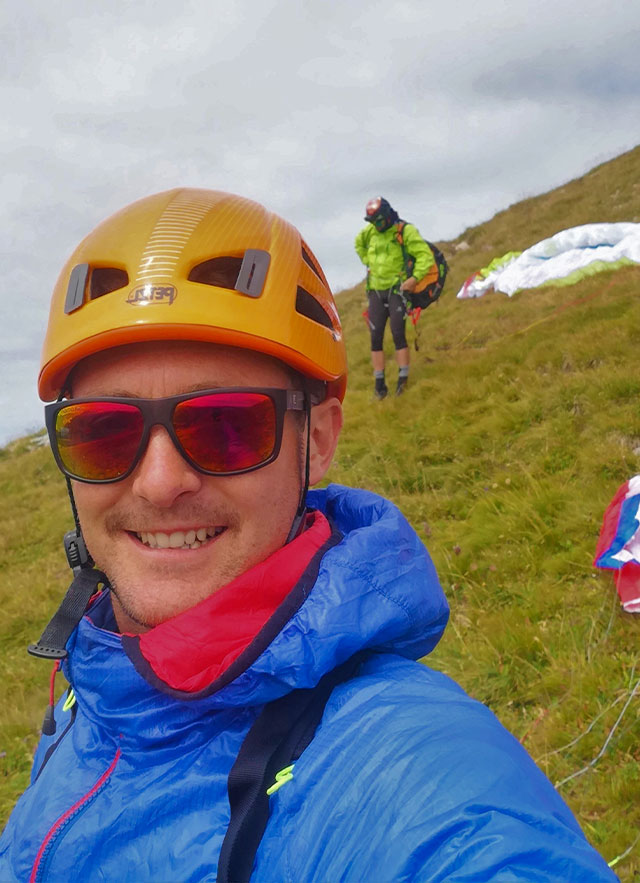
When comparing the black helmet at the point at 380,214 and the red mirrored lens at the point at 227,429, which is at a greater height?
the black helmet at the point at 380,214

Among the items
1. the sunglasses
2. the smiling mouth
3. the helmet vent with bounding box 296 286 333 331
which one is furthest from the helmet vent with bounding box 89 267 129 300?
the smiling mouth

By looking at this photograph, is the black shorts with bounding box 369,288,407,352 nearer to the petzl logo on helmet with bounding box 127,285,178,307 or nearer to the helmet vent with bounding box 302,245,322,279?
the helmet vent with bounding box 302,245,322,279

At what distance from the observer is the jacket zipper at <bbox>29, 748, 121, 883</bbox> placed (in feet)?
5.08

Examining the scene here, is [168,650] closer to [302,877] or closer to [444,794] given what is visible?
[302,877]

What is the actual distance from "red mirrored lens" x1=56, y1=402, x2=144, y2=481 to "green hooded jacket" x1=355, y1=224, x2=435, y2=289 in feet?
27.0

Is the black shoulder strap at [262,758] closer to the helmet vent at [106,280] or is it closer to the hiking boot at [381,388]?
the helmet vent at [106,280]

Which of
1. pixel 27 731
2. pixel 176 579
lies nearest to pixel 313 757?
pixel 176 579

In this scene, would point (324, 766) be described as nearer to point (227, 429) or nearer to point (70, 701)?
point (227, 429)

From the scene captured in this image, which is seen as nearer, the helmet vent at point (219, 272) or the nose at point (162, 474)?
the nose at point (162, 474)

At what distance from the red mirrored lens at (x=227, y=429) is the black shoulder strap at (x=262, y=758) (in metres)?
0.74

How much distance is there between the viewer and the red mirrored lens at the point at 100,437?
1.92 metres

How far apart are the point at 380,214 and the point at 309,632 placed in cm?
924

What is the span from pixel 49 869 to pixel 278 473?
1256 mm

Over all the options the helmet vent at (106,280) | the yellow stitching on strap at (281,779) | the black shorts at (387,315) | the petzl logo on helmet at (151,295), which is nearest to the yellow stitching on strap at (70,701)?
the yellow stitching on strap at (281,779)
